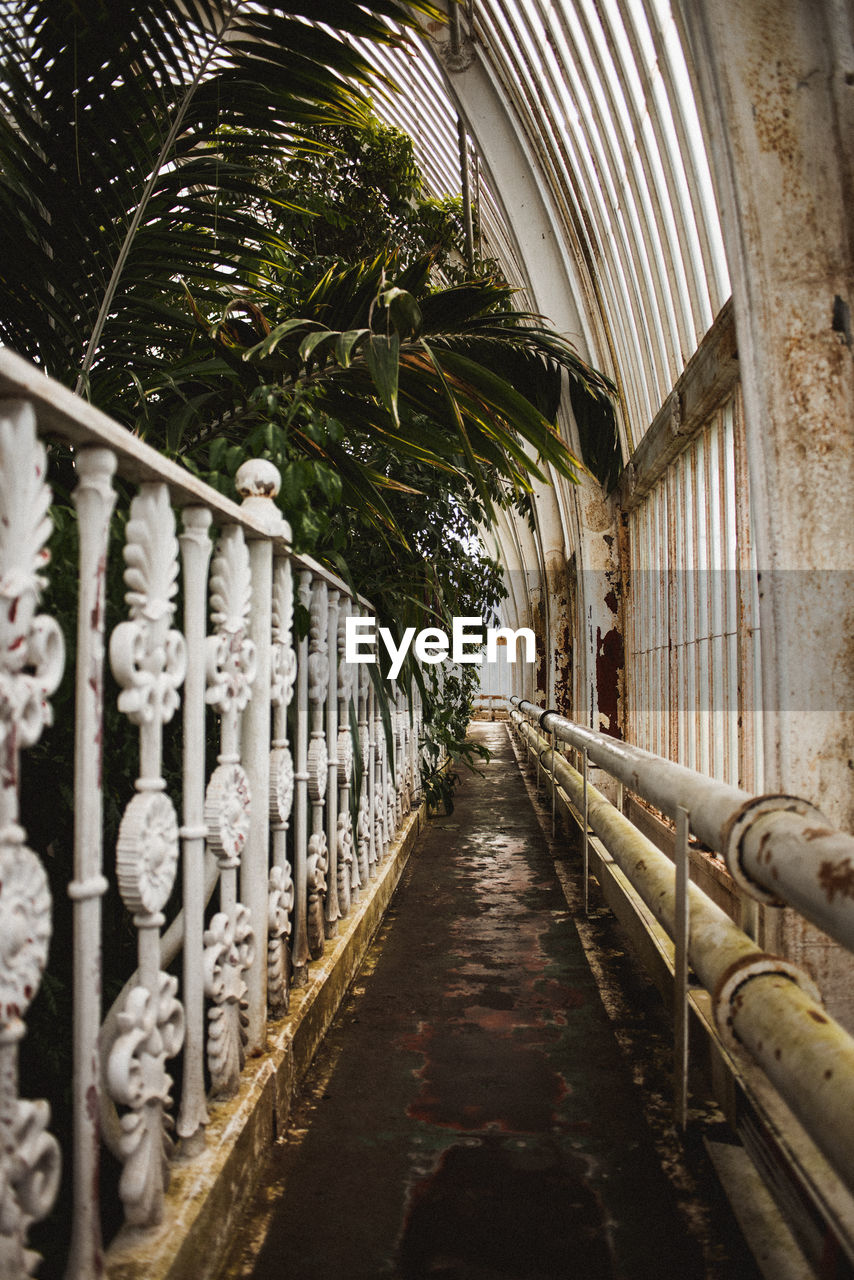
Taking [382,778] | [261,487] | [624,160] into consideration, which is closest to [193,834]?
[261,487]

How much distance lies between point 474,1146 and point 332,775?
3.68 feet

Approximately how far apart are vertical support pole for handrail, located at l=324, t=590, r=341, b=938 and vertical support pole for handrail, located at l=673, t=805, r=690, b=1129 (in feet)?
3.89

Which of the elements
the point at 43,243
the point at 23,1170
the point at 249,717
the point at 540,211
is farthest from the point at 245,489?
the point at 540,211

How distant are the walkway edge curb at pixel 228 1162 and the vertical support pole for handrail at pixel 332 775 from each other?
0.21 meters

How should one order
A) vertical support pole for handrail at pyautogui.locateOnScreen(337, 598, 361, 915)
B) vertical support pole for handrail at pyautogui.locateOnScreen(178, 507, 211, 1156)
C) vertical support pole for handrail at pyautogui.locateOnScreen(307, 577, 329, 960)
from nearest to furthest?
vertical support pole for handrail at pyautogui.locateOnScreen(178, 507, 211, 1156) < vertical support pole for handrail at pyautogui.locateOnScreen(307, 577, 329, 960) < vertical support pole for handrail at pyautogui.locateOnScreen(337, 598, 361, 915)

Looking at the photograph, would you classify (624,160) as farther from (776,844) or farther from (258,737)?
(776,844)

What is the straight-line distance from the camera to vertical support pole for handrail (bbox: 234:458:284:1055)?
173 centimetres

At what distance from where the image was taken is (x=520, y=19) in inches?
168

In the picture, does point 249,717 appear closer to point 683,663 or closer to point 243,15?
point 243,15

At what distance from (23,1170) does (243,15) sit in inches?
96.4

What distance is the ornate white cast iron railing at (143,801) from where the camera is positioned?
817 mm

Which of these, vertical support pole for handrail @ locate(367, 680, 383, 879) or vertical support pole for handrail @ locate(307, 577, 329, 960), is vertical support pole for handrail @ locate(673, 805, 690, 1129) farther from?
vertical support pole for handrail @ locate(367, 680, 383, 879)

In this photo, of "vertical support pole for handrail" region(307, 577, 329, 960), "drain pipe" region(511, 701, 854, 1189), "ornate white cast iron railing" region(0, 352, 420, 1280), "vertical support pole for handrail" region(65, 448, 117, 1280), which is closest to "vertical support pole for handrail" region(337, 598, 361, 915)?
"vertical support pole for handrail" region(307, 577, 329, 960)

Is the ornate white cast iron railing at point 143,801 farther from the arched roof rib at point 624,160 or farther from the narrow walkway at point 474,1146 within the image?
the arched roof rib at point 624,160
